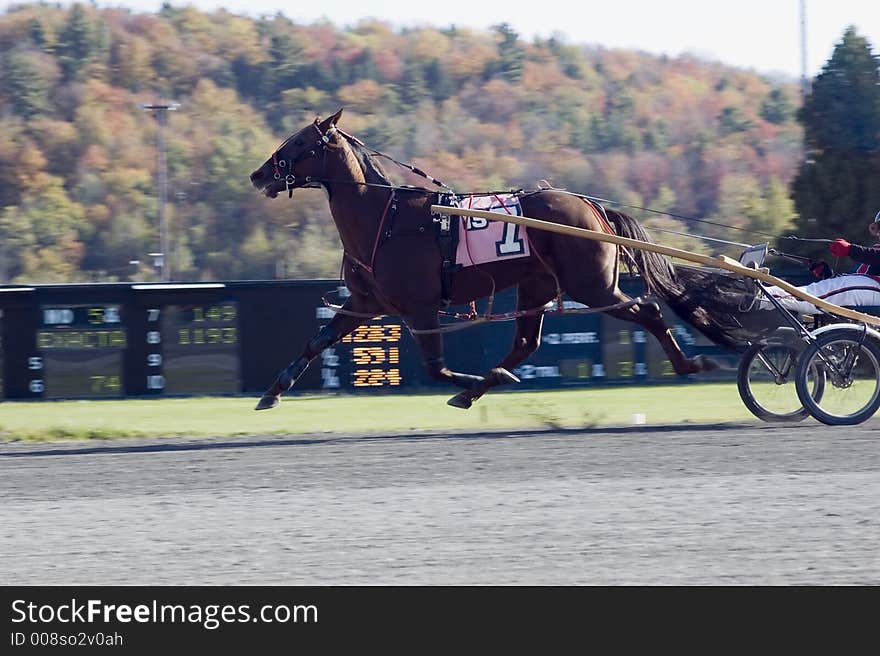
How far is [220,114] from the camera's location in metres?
43.4

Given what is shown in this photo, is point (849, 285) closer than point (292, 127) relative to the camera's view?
Yes

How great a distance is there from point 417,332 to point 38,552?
4128mm

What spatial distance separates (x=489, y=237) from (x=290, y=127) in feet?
113

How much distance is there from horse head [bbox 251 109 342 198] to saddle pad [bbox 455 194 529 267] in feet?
3.49

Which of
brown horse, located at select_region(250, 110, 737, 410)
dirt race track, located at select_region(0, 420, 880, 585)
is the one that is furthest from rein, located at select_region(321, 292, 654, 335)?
dirt race track, located at select_region(0, 420, 880, 585)

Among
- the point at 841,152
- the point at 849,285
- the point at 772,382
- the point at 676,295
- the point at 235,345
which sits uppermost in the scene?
the point at 841,152

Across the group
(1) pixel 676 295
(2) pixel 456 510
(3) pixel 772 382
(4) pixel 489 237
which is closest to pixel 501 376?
(4) pixel 489 237

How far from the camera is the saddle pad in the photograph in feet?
30.8

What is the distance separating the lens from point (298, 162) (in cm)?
952

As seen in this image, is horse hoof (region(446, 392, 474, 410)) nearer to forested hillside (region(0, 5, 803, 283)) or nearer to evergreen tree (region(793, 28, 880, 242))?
evergreen tree (region(793, 28, 880, 242))

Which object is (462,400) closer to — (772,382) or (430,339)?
(430,339)

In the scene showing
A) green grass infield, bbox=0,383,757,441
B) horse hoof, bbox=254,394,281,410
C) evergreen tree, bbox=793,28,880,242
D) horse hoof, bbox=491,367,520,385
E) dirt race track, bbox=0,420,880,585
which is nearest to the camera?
dirt race track, bbox=0,420,880,585

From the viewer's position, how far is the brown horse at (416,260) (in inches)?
369
